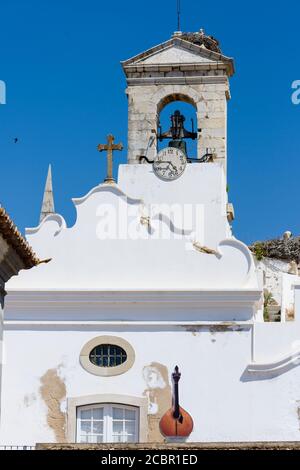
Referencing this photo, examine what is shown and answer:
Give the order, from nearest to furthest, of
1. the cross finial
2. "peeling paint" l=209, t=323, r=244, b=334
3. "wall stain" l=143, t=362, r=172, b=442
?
"wall stain" l=143, t=362, r=172, b=442 → "peeling paint" l=209, t=323, r=244, b=334 → the cross finial

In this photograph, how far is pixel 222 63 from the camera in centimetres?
3800

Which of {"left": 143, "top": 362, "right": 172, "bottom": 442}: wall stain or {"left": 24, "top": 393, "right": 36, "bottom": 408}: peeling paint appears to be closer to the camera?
{"left": 143, "top": 362, "right": 172, "bottom": 442}: wall stain

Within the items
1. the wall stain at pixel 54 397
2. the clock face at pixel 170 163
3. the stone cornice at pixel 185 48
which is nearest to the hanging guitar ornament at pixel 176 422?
the wall stain at pixel 54 397

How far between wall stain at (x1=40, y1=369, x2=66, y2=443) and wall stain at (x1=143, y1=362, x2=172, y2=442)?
1626 mm

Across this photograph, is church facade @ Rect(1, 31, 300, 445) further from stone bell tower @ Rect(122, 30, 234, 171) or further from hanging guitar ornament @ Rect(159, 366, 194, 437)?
stone bell tower @ Rect(122, 30, 234, 171)

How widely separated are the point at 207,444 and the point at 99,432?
7.08 metres

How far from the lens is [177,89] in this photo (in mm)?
38219

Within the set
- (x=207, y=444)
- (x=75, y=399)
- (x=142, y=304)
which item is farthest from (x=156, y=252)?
(x=207, y=444)

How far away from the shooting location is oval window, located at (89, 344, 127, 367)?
3500 centimetres

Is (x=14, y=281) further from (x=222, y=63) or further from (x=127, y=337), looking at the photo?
(x=222, y=63)

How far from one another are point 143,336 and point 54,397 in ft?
6.79

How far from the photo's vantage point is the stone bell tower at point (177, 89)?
1491 inches

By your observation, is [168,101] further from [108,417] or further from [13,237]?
[13,237]


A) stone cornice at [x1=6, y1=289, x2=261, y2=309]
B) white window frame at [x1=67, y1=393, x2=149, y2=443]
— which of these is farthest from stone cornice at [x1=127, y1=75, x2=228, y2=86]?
white window frame at [x1=67, y1=393, x2=149, y2=443]
